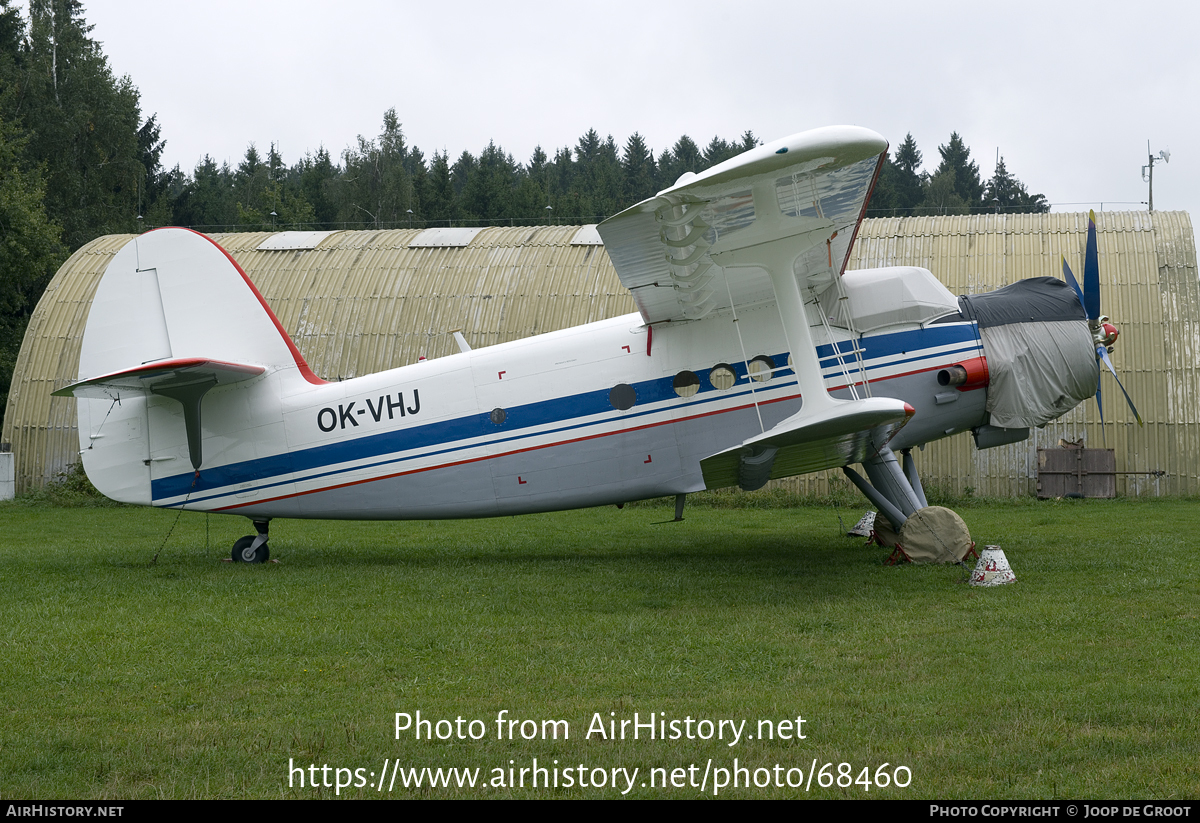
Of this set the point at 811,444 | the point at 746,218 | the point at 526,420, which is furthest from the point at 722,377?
the point at 746,218

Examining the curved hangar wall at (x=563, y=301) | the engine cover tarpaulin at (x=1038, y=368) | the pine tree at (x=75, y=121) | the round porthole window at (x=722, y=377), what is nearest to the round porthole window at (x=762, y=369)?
the round porthole window at (x=722, y=377)

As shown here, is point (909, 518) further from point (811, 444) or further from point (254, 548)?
point (254, 548)

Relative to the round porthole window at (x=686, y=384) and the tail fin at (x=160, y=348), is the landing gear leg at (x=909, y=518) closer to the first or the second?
the round porthole window at (x=686, y=384)

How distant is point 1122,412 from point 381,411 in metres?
15.8

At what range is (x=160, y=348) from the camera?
38.0 feet

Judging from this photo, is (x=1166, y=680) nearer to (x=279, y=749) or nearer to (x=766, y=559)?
(x=279, y=749)

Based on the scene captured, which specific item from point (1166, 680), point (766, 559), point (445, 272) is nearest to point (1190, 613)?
point (1166, 680)

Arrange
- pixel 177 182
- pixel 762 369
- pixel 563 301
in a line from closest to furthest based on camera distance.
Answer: pixel 762 369, pixel 563 301, pixel 177 182

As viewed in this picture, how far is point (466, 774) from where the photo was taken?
14.9 ft

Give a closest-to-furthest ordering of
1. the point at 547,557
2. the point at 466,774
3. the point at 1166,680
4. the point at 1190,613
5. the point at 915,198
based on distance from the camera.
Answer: the point at 466,774, the point at 1166,680, the point at 1190,613, the point at 547,557, the point at 915,198

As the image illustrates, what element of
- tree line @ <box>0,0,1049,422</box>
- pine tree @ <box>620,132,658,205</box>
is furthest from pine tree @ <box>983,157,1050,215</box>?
pine tree @ <box>620,132,658,205</box>

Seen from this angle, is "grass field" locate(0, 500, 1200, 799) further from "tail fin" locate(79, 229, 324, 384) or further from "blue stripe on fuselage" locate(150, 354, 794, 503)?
"tail fin" locate(79, 229, 324, 384)

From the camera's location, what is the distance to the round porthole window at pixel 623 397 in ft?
36.3

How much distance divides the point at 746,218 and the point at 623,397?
119 inches
